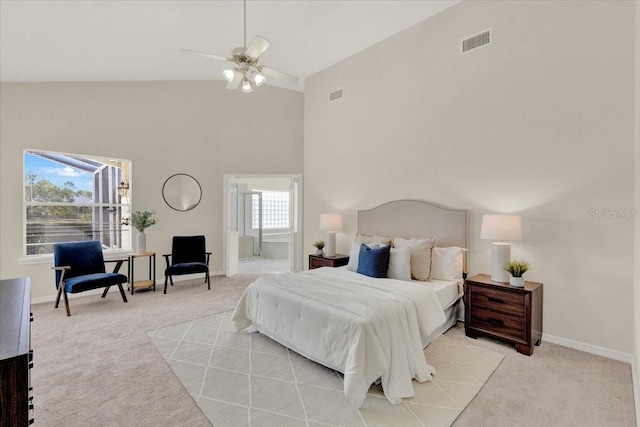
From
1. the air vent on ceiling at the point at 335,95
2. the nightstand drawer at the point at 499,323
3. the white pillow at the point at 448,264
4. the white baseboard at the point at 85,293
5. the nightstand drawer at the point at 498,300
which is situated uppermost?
the air vent on ceiling at the point at 335,95

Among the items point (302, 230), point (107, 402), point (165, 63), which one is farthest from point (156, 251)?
point (107, 402)

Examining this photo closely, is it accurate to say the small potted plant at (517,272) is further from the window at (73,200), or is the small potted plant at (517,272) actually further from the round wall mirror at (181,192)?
the window at (73,200)

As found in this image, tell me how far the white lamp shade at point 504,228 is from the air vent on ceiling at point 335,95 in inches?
131

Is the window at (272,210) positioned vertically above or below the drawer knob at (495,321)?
above

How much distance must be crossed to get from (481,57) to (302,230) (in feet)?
13.1

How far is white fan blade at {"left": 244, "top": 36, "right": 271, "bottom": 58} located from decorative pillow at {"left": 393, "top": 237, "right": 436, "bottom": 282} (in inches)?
103

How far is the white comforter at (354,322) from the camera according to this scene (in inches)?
87.8

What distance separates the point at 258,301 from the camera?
3.21 meters

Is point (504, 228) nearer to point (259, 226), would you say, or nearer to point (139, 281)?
point (139, 281)

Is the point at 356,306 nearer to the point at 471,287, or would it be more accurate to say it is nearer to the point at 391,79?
the point at 471,287

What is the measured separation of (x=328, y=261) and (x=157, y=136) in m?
3.76

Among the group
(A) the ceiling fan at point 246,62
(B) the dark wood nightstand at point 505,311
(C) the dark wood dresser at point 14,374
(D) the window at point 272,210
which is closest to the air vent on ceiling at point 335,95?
(A) the ceiling fan at point 246,62

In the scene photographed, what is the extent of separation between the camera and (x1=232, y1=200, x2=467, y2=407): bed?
224 cm

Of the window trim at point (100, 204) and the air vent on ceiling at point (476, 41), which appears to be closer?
the air vent on ceiling at point (476, 41)
